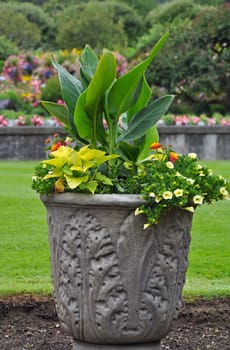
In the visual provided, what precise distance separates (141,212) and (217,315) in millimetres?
1788

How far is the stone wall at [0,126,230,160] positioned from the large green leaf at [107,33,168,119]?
34.9 ft

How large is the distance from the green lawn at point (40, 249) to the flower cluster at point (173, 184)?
5.62ft

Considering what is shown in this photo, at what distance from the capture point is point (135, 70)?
152 inches

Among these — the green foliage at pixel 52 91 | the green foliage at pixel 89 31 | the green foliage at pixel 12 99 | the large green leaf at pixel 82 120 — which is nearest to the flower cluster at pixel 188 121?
the green foliage at pixel 52 91

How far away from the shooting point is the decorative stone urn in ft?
12.5

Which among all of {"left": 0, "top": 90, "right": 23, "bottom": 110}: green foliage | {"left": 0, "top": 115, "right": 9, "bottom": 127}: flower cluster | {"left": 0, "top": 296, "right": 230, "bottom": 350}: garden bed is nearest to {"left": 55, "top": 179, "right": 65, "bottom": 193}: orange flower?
{"left": 0, "top": 296, "right": 230, "bottom": 350}: garden bed

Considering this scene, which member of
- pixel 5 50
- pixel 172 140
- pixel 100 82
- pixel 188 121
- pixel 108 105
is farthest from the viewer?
pixel 5 50

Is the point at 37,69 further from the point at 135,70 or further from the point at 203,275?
the point at 135,70

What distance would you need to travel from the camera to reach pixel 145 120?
409 cm

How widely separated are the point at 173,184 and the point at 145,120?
0.45 m

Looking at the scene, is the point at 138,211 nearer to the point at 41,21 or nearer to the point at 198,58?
the point at 198,58

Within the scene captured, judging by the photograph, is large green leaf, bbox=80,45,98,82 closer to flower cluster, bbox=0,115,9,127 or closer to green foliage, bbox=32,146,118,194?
green foliage, bbox=32,146,118,194

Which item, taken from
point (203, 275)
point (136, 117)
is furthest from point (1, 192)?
point (136, 117)

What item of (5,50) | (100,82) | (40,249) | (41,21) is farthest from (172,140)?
(41,21)
